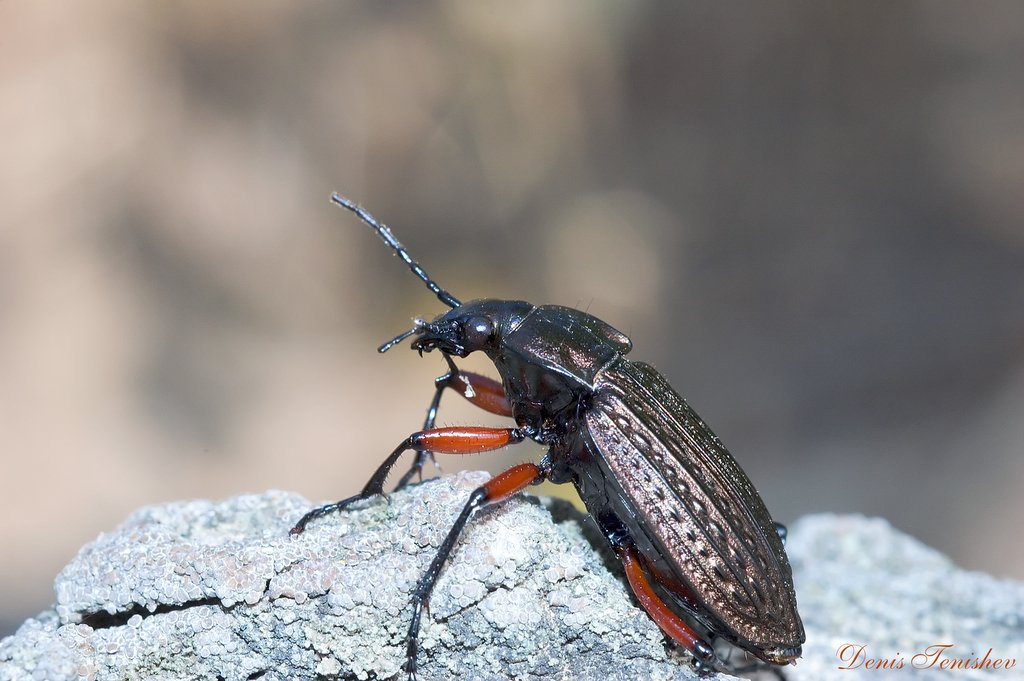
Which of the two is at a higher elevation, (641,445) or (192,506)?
(192,506)

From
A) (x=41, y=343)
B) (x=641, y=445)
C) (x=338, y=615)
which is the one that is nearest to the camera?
(x=338, y=615)

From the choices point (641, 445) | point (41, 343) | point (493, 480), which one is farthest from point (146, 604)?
point (41, 343)

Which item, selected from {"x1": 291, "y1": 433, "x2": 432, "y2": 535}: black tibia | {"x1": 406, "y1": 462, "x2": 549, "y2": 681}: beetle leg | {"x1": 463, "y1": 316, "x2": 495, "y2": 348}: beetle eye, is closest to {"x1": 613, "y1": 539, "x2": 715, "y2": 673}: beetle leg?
{"x1": 406, "y1": 462, "x2": 549, "y2": 681}: beetle leg

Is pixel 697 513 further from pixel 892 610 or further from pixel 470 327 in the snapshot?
pixel 892 610

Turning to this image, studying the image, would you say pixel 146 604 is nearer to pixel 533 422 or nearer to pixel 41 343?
pixel 533 422

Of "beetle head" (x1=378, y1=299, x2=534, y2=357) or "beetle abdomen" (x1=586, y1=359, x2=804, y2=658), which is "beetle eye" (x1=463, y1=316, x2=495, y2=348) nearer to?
"beetle head" (x1=378, y1=299, x2=534, y2=357)

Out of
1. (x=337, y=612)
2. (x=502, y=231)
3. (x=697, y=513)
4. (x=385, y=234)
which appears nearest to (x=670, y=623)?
(x=697, y=513)
